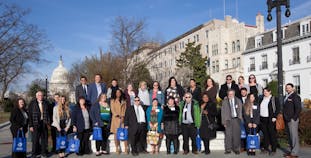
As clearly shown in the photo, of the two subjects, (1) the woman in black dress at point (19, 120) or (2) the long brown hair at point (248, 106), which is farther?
(2) the long brown hair at point (248, 106)

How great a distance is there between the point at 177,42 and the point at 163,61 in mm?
6629

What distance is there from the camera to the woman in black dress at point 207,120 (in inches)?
391

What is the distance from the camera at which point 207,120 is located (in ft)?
33.0

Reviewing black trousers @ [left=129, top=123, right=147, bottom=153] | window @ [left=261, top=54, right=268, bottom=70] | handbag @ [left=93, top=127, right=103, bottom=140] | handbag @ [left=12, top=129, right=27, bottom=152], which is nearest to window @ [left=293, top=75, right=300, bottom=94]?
window @ [left=261, top=54, right=268, bottom=70]

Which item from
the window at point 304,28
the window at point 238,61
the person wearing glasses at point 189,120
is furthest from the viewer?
Answer: the window at point 238,61

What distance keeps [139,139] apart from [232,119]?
307 centimetres

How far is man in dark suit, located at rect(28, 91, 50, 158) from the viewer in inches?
370

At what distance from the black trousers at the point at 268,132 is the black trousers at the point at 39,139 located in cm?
681

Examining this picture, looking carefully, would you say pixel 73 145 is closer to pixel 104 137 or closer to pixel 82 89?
pixel 104 137

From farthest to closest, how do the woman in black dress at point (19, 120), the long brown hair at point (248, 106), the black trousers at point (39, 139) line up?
the long brown hair at point (248, 106) < the black trousers at point (39, 139) < the woman in black dress at point (19, 120)

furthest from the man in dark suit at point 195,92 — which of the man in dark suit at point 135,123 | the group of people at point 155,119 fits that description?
the man in dark suit at point 135,123

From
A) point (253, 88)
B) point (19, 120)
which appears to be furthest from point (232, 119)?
point (19, 120)

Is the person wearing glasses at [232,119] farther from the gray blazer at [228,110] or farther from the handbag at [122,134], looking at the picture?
the handbag at [122,134]

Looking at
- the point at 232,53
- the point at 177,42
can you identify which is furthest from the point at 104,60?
the point at 177,42
